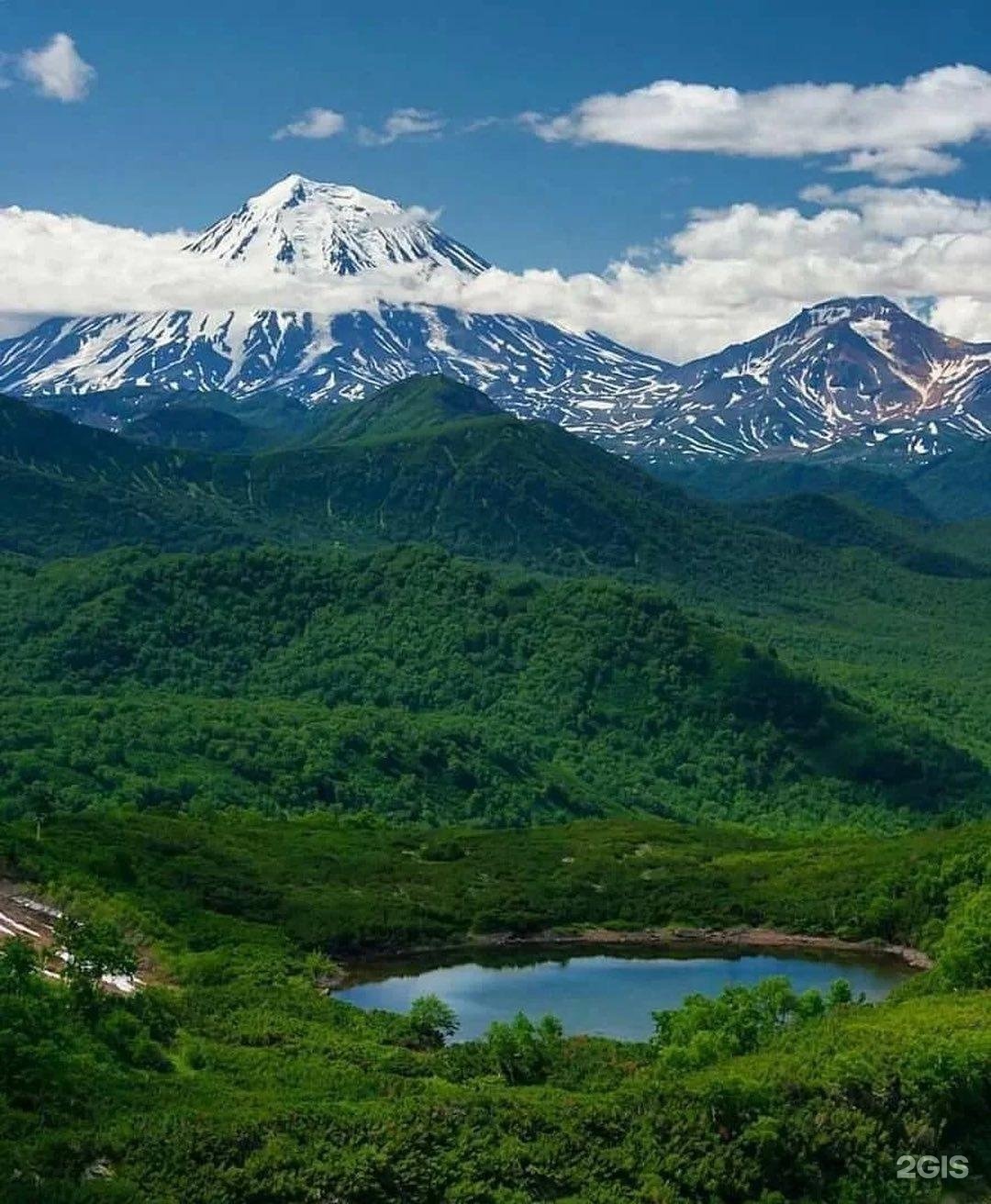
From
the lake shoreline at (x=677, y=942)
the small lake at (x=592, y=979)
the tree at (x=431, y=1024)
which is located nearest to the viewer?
the tree at (x=431, y=1024)

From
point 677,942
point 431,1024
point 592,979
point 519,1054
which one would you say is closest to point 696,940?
point 677,942

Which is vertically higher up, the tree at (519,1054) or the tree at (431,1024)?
the tree at (519,1054)

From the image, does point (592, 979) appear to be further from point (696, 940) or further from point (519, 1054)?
point (519, 1054)

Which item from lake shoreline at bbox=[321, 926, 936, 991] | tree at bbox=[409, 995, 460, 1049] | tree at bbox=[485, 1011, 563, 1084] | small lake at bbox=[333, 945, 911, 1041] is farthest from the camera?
lake shoreline at bbox=[321, 926, 936, 991]

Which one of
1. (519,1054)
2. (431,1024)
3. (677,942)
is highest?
(519,1054)

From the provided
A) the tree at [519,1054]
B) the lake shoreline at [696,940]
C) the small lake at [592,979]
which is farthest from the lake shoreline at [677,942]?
the tree at [519,1054]

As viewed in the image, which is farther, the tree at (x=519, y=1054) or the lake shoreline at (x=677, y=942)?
the lake shoreline at (x=677, y=942)

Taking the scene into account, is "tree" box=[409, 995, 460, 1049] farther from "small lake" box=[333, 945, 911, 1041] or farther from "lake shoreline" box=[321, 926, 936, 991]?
"lake shoreline" box=[321, 926, 936, 991]

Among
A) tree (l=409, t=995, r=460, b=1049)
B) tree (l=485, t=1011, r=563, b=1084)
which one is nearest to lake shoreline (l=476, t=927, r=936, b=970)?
tree (l=409, t=995, r=460, b=1049)

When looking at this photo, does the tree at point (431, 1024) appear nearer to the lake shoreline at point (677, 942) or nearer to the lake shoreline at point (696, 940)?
the lake shoreline at point (677, 942)
